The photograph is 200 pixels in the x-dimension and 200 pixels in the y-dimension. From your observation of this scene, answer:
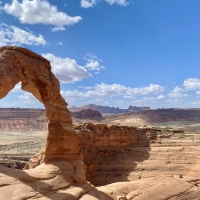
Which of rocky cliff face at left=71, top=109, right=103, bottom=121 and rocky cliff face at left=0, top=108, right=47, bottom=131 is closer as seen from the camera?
rocky cliff face at left=0, top=108, right=47, bottom=131

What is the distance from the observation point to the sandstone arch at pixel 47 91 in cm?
1183

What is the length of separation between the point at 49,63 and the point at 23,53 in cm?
181

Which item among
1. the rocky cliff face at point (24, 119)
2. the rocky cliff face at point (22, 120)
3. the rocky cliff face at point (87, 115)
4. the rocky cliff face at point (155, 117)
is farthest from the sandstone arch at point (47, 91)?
the rocky cliff face at point (87, 115)

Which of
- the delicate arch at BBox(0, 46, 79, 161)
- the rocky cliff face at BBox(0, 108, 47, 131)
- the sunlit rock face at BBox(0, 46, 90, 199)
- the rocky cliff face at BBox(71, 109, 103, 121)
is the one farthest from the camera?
the rocky cliff face at BBox(71, 109, 103, 121)

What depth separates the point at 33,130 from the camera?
10544 cm

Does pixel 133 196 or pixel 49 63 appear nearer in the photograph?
pixel 133 196

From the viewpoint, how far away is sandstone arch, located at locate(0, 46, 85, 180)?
Answer: 1183 cm

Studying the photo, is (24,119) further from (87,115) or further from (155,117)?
(155,117)

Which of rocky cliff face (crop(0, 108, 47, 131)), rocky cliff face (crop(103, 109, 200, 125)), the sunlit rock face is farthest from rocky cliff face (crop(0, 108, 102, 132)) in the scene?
the sunlit rock face

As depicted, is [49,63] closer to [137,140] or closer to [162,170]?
[162,170]

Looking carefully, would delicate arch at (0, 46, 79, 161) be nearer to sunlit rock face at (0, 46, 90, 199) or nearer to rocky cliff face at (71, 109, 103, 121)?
sunlit rock face at (0, 46, 90, 199)

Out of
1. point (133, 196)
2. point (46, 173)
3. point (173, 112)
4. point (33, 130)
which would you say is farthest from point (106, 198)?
point (173, 112)

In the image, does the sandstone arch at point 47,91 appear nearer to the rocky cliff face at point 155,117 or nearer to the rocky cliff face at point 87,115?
the rocky cliff face at point 155,117

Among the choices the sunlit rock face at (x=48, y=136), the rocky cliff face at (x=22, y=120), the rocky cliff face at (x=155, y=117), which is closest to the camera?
the sunlit rock face at (x=48, y=136)
